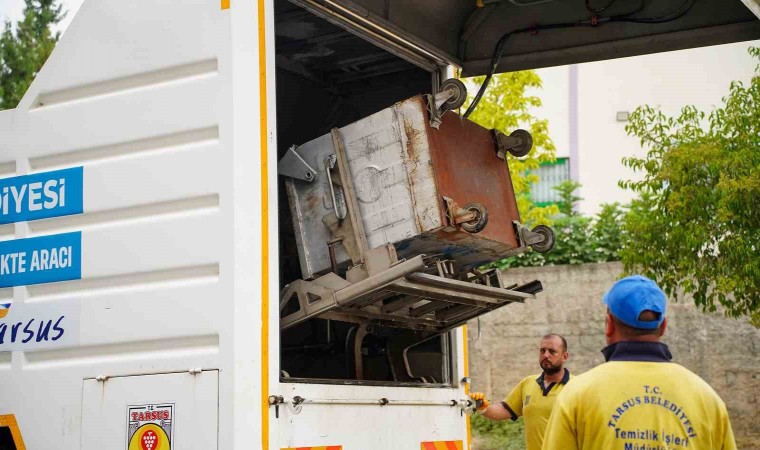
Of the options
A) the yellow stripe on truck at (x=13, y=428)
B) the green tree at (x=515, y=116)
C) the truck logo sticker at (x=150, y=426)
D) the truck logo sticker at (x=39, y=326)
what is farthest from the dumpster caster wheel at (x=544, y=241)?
the green tree at (x=515, y=116)

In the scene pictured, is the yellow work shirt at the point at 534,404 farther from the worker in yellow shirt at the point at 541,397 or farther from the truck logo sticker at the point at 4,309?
the truck logo sticker at the point at 4,309

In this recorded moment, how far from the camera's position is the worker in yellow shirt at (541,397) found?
5625 mm

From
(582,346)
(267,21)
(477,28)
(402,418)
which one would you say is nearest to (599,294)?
(582,346)

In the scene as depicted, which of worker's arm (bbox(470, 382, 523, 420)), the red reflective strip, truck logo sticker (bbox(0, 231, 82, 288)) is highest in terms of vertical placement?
truck logo sticker (bbox(0, 231, 82, 288))

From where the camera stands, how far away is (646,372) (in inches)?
102

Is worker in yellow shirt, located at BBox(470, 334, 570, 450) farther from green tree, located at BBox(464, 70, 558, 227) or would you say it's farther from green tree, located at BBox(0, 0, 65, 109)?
green tree, located at BBox(0, 0, 65, 109)

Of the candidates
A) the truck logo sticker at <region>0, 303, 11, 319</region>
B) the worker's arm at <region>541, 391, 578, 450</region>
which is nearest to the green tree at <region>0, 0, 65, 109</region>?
the truck logo sticker at <region>0, 303, 11, 319</region>

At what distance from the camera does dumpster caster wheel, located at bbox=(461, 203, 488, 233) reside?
13.5ft

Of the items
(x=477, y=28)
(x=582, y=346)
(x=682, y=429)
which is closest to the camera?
(x=682, y=429)

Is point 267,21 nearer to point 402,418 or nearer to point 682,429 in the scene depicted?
point 402,418

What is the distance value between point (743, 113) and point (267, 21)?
5.21m

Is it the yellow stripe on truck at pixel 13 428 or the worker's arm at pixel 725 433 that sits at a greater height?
the yellow stripe on truck at pixel 13 428

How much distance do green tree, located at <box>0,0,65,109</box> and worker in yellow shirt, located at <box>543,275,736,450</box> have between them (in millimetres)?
13316

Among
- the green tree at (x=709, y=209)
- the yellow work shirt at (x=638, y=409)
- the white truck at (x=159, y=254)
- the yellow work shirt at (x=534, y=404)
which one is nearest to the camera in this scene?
the yellow work shirt at (x=638, y=409)
